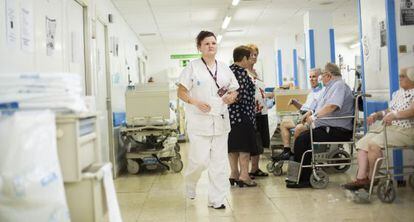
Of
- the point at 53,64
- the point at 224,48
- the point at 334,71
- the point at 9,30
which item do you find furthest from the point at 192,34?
the point at 9,30

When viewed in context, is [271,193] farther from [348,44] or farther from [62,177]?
[348,44]

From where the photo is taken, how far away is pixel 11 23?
8.58 feet

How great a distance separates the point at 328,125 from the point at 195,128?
4.85 feet

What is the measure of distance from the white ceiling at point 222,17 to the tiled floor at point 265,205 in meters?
3.66

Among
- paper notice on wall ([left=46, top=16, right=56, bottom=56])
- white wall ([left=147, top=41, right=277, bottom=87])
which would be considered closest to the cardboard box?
paper notice on wall ([left=46, top=16, right=56, bottom=56])

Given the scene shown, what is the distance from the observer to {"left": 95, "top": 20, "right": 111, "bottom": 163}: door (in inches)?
201

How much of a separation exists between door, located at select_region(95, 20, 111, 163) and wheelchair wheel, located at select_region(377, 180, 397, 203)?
3033mm

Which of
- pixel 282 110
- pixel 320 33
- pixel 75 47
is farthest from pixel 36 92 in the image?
pixel 320 33

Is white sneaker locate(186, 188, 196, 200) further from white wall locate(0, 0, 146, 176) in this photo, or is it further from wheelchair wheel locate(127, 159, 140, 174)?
wheelchair wheel locate(127, 159, 140, 174)

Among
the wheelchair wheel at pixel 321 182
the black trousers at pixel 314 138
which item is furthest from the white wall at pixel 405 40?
the wheelchair wheel at pixel 321 182

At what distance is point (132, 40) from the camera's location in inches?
370

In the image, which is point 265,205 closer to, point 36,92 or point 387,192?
Result: point 387,192

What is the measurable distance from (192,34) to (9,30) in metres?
8.38

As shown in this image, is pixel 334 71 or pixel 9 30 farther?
pixel 334 71
